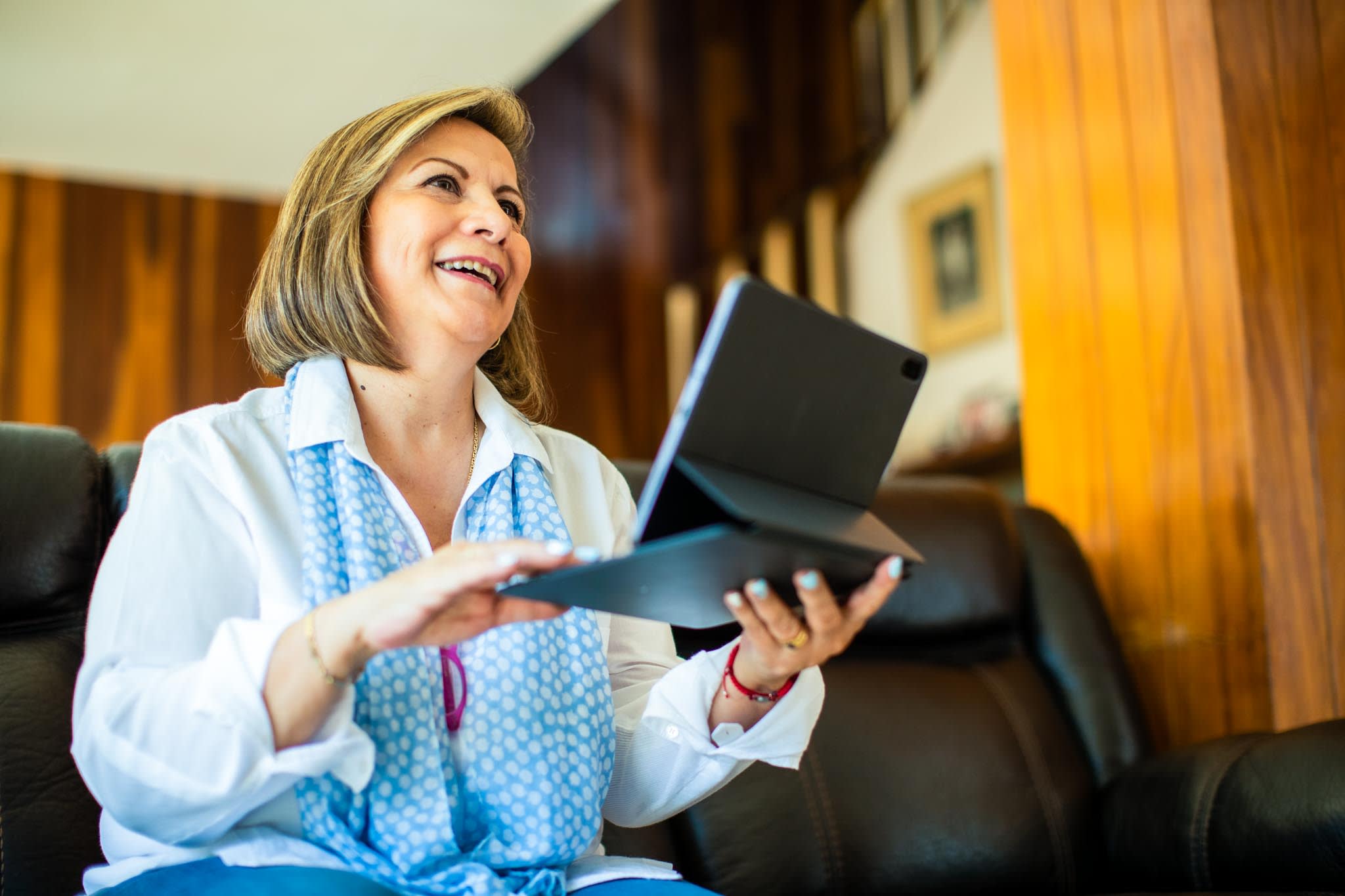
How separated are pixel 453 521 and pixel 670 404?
416cm

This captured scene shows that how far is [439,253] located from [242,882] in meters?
0.63

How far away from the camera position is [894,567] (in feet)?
3.03

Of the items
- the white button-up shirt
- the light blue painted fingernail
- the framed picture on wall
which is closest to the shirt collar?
the white button-up shirt

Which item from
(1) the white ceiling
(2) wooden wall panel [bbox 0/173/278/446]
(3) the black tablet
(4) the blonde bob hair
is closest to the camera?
(3) the black tablet

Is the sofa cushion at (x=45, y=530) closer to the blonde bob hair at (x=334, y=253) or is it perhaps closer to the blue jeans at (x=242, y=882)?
the blonde bob hair at (x=334, y=253)

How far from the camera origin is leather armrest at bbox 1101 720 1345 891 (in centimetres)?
135

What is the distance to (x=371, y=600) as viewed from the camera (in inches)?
34.5

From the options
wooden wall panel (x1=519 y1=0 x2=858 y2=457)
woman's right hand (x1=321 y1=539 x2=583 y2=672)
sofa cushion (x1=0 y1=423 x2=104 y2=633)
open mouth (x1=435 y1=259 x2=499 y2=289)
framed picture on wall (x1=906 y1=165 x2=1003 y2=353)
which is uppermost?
wooden wall panel (x1=519 y1=0 x2=858 y2=457)

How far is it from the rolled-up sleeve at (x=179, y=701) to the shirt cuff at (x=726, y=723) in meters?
0.33

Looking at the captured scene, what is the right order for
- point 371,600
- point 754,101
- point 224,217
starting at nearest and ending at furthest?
1. point 371,600
2. point 754,101
3. point 224,217

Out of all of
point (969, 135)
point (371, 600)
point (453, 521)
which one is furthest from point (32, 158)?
point (371, 600)

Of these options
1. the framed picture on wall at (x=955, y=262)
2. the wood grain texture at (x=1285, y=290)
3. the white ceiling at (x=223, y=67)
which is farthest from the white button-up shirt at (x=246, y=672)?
the framed picture on wall at (x=955, y=262)

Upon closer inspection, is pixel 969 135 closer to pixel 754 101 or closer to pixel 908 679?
pixel 754 101

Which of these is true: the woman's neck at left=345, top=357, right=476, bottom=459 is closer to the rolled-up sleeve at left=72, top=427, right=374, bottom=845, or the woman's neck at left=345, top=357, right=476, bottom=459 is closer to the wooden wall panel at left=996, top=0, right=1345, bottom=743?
the rolled-up sleeve at left=72, top=427, right=374, bottom=845
